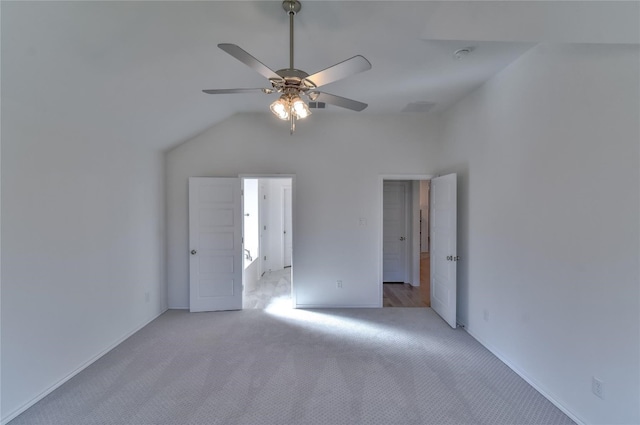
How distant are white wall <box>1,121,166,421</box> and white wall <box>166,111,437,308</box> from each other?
586 millimetres

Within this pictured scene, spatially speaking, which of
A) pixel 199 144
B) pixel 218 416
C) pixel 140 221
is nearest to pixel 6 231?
pixel 140 221

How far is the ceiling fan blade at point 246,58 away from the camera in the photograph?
1358 mm

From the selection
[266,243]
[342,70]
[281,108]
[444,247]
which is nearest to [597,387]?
[444,247]

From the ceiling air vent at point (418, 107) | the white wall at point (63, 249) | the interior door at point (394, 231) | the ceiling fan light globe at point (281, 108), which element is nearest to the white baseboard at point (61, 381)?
the white wall at point (63, 249)

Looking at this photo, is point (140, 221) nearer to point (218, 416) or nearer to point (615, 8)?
point (218, 416)

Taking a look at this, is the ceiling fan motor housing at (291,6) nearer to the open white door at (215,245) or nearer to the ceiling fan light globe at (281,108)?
the ceiling fan light globe at (281,108)

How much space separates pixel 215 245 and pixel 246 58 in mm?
3002

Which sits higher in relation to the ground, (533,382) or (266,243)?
(266,243)

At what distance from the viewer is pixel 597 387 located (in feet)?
5.82

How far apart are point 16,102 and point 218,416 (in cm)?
269

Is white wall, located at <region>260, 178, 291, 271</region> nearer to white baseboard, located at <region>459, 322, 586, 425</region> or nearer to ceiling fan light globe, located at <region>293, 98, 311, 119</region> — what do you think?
white baseboard, located at <region>459, 322, 586, 425</region>

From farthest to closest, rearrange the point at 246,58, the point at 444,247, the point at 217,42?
1. the point at 444,247
2. the point at 217,42
3. the point at 246,58

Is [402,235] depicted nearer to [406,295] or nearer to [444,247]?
[406,295]

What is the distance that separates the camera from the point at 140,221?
341 cm
